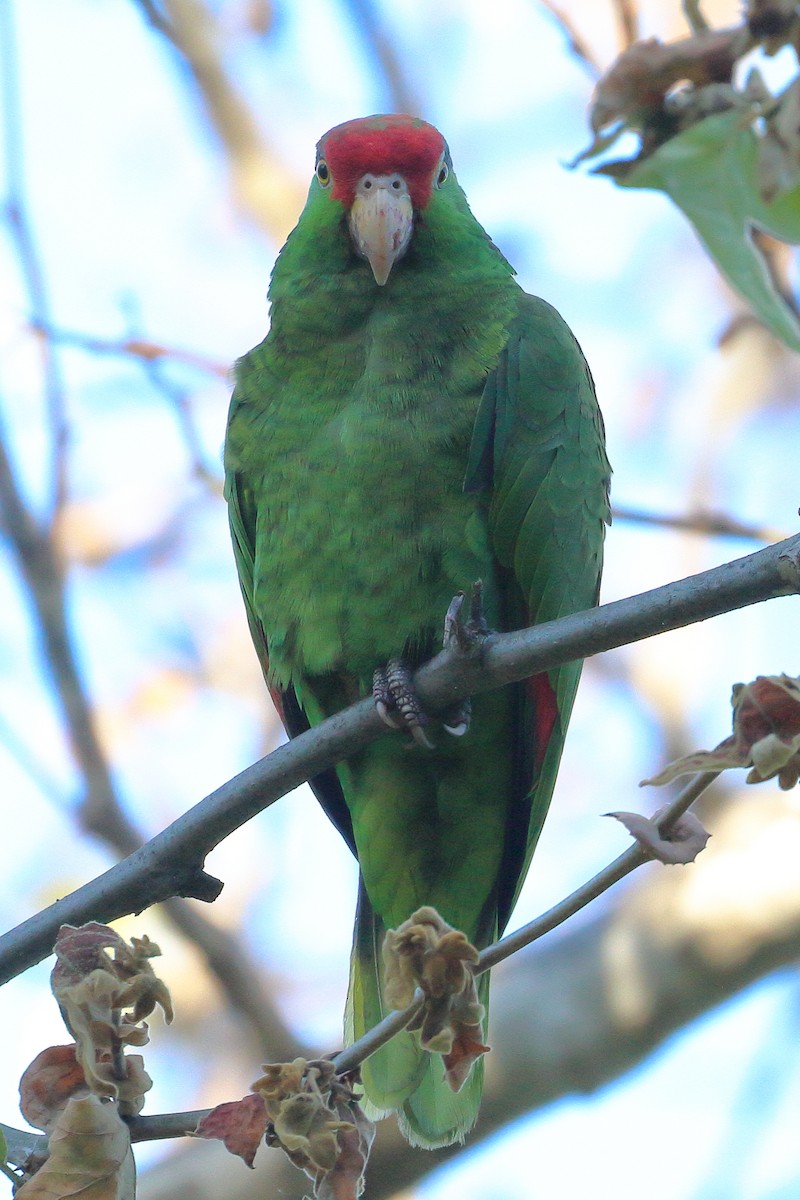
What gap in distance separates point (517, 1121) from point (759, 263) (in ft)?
11.0

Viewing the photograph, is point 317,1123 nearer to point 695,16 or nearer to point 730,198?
point 730,198

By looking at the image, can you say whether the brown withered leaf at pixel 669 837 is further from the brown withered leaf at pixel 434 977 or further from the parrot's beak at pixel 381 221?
the parrot's beak at pixel 381 221

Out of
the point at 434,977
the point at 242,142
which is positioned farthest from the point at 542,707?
the point at 242,142

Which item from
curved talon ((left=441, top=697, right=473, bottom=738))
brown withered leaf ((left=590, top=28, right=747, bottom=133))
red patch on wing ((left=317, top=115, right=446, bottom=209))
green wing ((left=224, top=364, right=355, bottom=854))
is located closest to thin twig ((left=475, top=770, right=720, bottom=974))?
brown withered leaf ((left=590, top=28, right=747, bottom=133))

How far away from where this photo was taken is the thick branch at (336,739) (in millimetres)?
1839

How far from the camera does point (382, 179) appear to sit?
333cm

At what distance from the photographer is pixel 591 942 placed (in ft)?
16.0

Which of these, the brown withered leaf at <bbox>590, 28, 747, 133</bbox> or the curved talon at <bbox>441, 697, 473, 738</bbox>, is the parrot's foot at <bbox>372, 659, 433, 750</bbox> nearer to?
the curved talon at <bbox>441, 697, 473, 738</bbox>

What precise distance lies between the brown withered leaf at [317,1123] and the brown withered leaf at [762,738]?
59cm

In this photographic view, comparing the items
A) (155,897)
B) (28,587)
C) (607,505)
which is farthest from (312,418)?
(28,587)

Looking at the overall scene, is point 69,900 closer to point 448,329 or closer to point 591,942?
point 448,329

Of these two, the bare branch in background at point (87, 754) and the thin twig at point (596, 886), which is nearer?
the thin twig at point (596, 886)

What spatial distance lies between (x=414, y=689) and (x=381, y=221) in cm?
127

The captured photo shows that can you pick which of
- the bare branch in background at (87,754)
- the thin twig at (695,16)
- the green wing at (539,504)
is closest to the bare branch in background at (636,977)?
the bare branch in background at (87,754)
